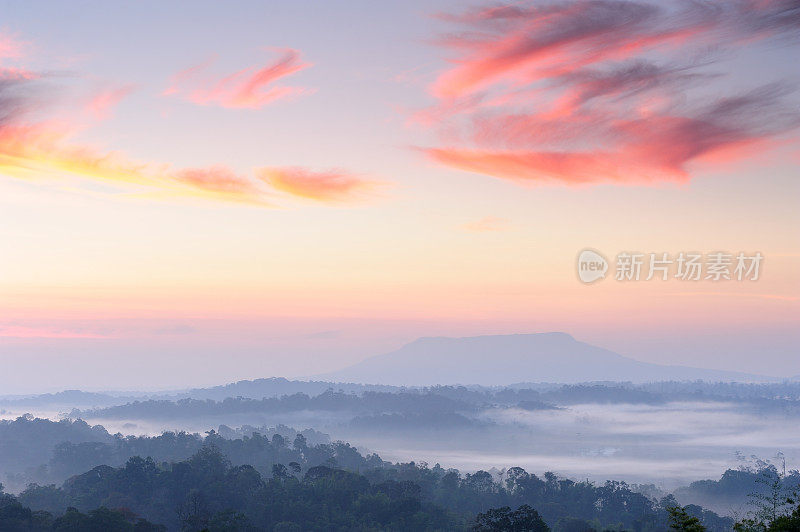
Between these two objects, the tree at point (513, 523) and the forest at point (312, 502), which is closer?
→ the tree at point (513, 523)

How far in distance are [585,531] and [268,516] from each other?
33.5 meters

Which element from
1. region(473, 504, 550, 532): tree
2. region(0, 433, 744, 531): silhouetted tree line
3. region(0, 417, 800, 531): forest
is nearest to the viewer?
region(473, 504, 550, 532): tree

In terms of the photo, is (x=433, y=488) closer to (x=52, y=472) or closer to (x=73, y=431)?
(x=52, y=472)

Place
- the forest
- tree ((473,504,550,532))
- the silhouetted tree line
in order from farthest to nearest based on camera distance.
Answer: the silhouetted tree line
the forest
tree ((473,504,550,532))

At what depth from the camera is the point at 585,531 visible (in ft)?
250

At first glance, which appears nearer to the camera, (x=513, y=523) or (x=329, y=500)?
(x=513, y=523)

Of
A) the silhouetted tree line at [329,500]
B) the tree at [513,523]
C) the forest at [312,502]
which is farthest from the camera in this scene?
the silhouetted tree line at [329,500]

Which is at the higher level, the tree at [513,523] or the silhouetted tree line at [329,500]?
the tree at [513,523]

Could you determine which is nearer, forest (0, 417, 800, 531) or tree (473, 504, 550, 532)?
tree (473, 504, 550, 532)

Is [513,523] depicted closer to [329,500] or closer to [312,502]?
[329,500]

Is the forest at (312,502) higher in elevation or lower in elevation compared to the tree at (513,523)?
lower

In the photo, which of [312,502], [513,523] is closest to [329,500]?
[312,502]

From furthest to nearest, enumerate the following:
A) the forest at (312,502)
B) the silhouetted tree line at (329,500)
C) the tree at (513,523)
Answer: the silhouetted tree line at (329,500) → the forest at (312,502) → the tree at (513,523)

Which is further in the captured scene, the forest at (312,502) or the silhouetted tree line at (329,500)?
the silhouetted tree line at (329,500)
